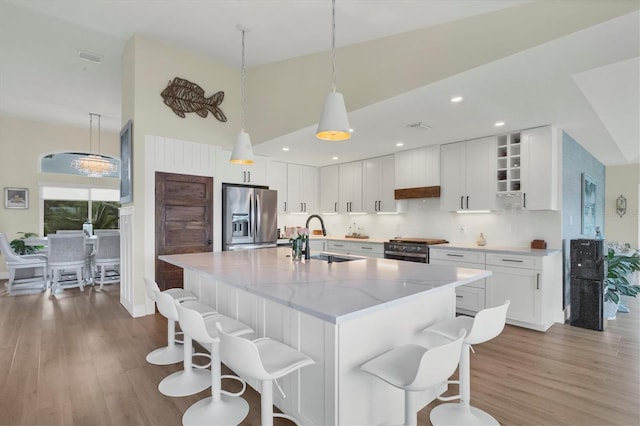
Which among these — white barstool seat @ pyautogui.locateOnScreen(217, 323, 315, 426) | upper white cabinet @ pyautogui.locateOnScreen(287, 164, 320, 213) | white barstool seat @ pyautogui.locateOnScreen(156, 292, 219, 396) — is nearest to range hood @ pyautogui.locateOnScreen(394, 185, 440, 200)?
upper white cabinet @ pyautogui.locateOnScreen(287, 164, 320, 213)

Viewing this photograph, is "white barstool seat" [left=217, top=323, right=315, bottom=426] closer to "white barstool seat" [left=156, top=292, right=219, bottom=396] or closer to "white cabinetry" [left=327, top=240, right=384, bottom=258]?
"white barstool seat" [left=156, top=292, right=219, bottom=396]

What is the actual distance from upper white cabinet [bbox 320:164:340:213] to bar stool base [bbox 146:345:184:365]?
13.5ft

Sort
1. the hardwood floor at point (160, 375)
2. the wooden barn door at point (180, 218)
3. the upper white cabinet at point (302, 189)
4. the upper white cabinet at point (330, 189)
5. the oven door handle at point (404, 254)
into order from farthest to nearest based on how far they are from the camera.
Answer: the upper white cabinet at point (330, 189), the upper white cabinet at point (302, 189), the oven door handle at point (404, 254), the wooden barn door at point (180, 218), the hardwood floor at point (160, 375)

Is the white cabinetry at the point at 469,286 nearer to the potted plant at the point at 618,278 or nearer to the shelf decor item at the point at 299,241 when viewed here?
the potted plant at the point at 618,278

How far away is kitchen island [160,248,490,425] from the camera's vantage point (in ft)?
5.00

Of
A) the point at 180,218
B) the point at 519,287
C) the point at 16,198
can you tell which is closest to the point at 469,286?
the point at 519,287

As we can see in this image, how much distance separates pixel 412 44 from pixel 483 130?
1.80 meters

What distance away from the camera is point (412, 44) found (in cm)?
277

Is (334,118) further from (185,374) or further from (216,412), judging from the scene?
(185,374)

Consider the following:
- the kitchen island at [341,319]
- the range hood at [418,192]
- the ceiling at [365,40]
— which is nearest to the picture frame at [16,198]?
the ceiling at [365,40]

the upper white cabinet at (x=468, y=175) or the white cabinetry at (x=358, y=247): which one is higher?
the upper white cabinet at (x=468, y=175)

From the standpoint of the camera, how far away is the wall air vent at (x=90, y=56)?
4.11m

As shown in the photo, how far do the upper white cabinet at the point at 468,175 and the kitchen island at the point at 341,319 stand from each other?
2415 millimetres

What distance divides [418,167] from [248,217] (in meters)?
2.85
